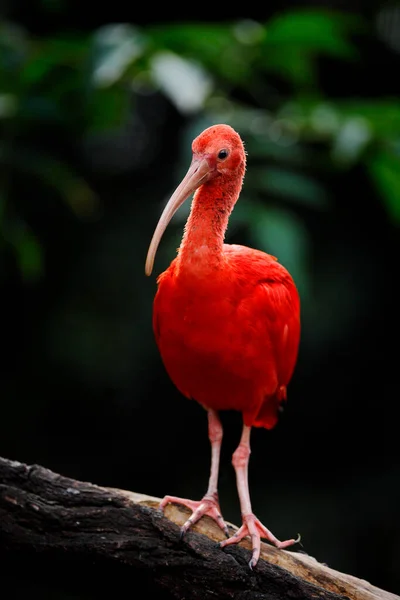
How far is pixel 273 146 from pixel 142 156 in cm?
245

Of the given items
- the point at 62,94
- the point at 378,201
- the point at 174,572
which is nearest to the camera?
the point at 174,572

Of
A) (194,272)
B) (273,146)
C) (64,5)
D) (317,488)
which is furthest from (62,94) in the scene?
(317,488)

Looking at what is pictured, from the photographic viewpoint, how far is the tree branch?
10.00 ft

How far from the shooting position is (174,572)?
317cm

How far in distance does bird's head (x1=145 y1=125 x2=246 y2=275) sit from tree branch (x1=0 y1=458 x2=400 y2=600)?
98 cm

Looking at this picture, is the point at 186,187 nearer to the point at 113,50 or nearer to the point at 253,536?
the point at 253,536

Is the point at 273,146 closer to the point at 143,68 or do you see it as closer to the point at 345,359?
the point at 143,68

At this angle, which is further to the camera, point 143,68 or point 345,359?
point 345,359

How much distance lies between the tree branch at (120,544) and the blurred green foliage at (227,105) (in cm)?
176

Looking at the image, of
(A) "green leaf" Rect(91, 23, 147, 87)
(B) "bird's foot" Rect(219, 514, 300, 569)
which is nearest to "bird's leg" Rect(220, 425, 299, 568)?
(B) "bird's foot" Rect(219, 514, 300, 569)

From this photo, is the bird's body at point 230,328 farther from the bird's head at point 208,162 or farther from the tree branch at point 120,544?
the tree branch at point 120,544

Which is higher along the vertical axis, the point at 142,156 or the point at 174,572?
the point at 142,156

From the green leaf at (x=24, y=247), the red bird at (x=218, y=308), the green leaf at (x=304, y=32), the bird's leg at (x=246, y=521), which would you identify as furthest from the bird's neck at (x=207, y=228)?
the green leaf at (x=24, y=247)

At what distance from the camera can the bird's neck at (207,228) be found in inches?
129
